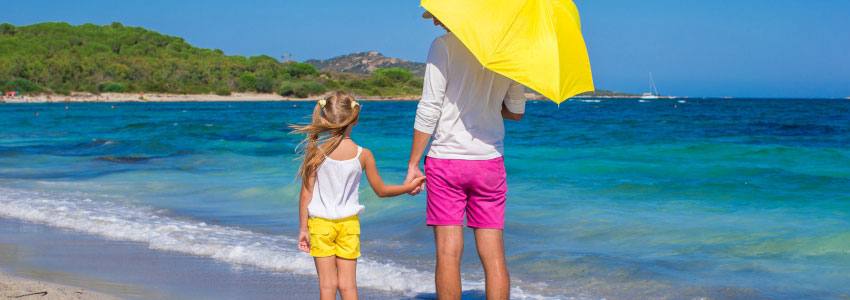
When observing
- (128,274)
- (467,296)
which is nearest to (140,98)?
(128,274)

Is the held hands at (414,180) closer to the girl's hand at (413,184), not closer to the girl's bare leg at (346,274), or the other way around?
the girl's hand at (413,184)

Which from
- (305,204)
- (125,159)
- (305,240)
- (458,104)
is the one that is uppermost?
(458,104)

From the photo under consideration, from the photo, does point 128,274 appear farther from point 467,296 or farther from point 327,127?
point 327,127

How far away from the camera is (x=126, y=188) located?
472 inches

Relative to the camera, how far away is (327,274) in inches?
160

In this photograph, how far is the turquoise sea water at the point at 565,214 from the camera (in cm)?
620

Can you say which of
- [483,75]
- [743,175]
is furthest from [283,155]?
[483,75]

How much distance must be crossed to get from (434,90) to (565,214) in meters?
5.73

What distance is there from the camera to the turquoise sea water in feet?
20.3

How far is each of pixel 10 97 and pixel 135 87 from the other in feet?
58.7

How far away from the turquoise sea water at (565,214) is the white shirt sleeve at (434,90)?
2.03m

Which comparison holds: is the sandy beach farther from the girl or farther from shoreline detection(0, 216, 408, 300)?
the girl

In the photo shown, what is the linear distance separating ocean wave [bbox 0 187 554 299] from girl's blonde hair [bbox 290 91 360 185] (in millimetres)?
1804

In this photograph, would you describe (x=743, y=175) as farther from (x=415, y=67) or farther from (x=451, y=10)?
(x=415, y=67)
